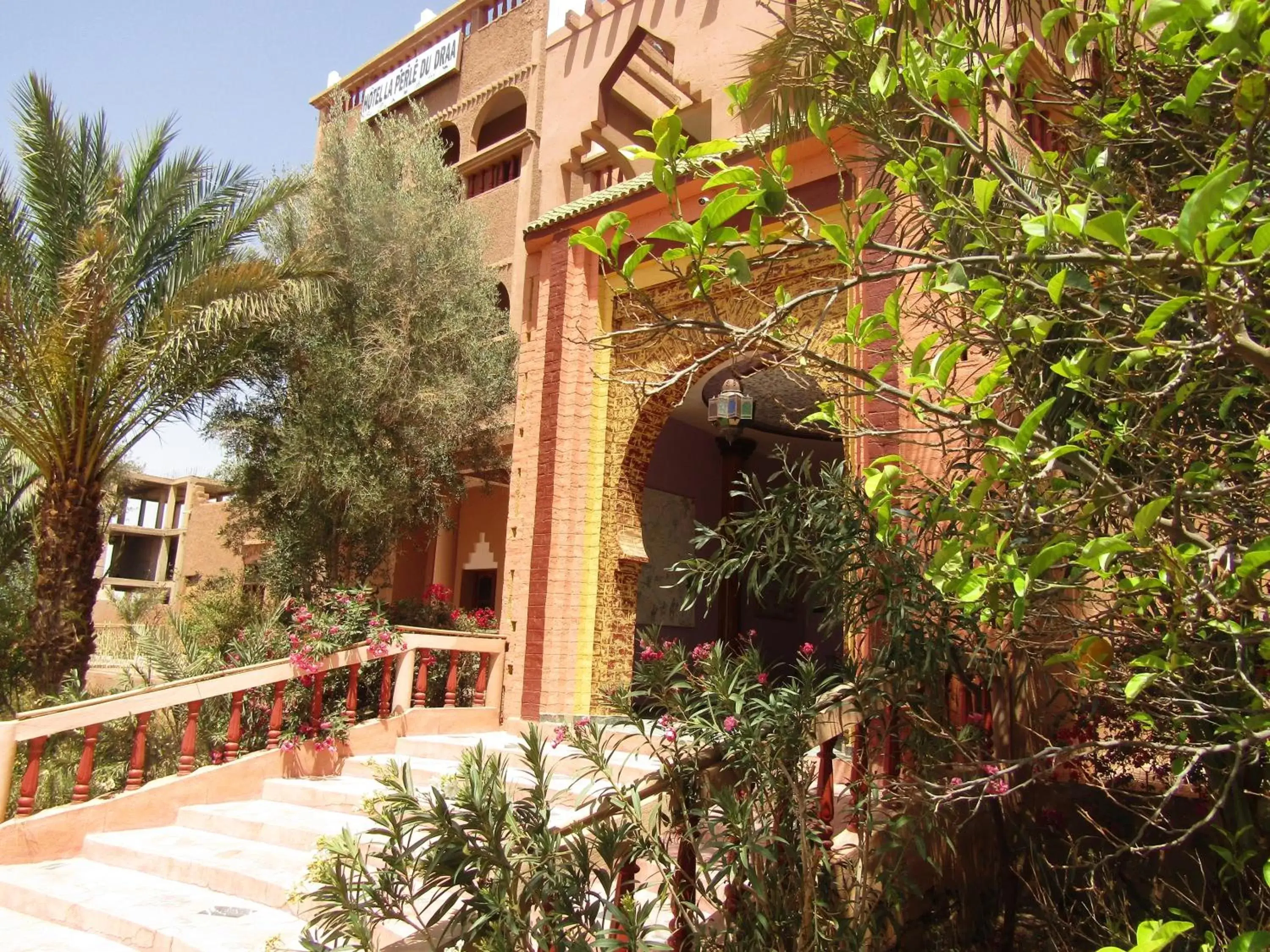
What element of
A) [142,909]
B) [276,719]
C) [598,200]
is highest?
[598,200]

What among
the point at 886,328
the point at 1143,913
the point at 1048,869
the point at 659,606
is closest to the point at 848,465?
the point at 886,328

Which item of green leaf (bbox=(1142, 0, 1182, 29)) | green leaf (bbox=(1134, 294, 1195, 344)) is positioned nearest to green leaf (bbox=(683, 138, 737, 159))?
green leaf (bbox=(1142, 0, 1182, 29))

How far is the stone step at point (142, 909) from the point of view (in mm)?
4762

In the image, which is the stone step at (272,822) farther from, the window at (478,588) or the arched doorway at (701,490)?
the window at (478,588)

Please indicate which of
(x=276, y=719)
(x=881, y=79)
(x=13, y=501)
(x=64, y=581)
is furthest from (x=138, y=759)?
(x=13, y=501)

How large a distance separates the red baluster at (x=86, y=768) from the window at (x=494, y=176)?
1211 cm

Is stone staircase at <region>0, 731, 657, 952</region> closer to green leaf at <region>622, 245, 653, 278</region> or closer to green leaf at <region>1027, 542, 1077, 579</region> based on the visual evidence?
green leaf at <region>622, 245, 653, 278</region>

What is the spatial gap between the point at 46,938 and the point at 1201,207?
20.6 feet

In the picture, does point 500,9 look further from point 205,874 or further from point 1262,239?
point 1262,239

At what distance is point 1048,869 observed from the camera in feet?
13.8

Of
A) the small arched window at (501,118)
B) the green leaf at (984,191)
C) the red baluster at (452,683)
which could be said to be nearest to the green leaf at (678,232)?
the green leaf at (984,191)

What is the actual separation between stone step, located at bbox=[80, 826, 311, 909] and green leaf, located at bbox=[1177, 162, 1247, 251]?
5.29 metres

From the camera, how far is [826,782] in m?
3.98

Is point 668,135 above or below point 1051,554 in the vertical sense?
above
